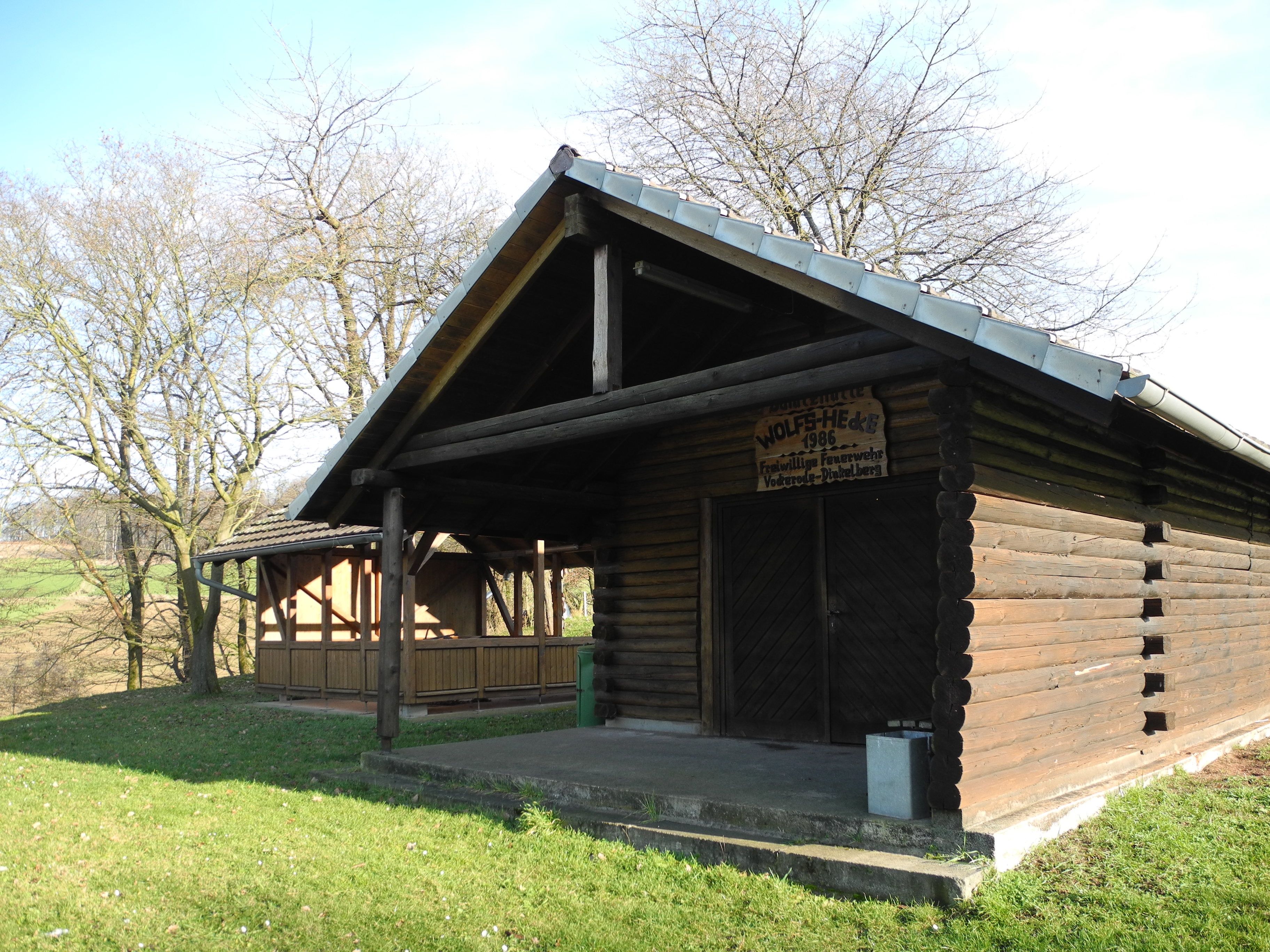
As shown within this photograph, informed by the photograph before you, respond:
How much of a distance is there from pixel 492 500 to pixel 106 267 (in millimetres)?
14426

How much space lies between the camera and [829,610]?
372 inches

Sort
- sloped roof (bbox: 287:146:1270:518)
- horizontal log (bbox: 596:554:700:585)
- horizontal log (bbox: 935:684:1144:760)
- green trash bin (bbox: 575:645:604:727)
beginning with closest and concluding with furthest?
sloped roof (bbox: 287:146:1270:518), horizontal log (bbox: 935:684:1144:760), horizontal log (bbox: 596:554:700:585), green trash bin (bbox: 575:645:604:727)

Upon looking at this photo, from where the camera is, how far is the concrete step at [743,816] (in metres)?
5.75

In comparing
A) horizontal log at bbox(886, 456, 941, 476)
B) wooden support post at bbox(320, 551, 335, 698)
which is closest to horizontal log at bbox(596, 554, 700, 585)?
horizontal log at bbox(886, 456, 941, 476)

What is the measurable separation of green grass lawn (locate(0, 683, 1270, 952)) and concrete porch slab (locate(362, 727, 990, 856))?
0.48m

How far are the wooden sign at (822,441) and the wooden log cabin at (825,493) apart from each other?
1.0 inches

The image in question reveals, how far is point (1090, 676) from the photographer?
7047 mm

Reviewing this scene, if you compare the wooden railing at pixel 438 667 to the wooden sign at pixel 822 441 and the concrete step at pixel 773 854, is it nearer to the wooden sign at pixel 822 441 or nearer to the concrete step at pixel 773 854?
the wooden sign at pixel 822 441

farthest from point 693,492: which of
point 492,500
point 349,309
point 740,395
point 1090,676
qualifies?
point 349,309

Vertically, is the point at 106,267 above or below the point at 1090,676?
above

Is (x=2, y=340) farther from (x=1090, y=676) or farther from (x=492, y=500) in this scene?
(x=1090, y=676)

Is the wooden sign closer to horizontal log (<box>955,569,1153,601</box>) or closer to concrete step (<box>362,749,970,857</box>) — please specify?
horizontal log (<box>955,569,1153,601</box>)

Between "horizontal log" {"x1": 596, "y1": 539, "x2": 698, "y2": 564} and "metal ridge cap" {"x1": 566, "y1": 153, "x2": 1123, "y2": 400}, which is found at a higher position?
"metal ridge cap" {"x1": 566, "y1": 153, "x2": 1123, "y2": 400}

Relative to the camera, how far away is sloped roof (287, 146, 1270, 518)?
17.3ft
